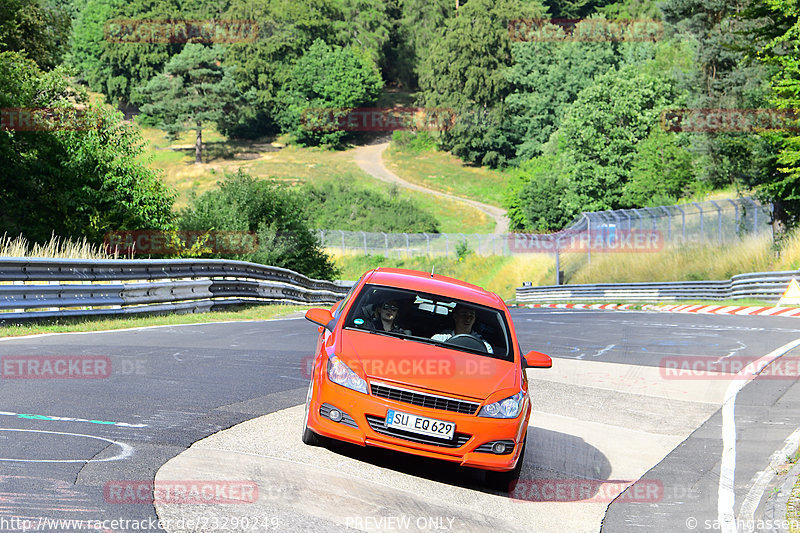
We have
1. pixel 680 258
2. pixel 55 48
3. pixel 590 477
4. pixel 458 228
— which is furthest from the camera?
pixel 458 228

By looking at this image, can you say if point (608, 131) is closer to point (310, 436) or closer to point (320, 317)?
point (320, 317)

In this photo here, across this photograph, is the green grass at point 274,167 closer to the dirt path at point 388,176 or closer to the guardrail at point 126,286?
the dirt path at point 388,176

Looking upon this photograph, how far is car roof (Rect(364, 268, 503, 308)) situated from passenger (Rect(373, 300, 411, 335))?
0.24 m

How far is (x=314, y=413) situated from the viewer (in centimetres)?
702

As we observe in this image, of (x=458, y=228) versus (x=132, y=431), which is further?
(x=458, y=228)

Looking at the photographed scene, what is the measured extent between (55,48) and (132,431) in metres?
32.5

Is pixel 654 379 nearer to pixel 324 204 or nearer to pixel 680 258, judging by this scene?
pixel 680 258

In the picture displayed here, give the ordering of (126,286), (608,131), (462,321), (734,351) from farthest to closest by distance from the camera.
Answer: (608,131), (126,286), (734,351), (462,321)

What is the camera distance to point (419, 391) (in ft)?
22.2

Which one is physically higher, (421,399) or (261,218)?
(421,399)

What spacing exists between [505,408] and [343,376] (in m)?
1.26

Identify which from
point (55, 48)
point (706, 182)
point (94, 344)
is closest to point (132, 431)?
point (94, 344)

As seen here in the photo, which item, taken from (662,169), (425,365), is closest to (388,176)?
(662,169)

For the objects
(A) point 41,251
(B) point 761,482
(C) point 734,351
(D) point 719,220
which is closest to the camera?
(B) point 761,482
